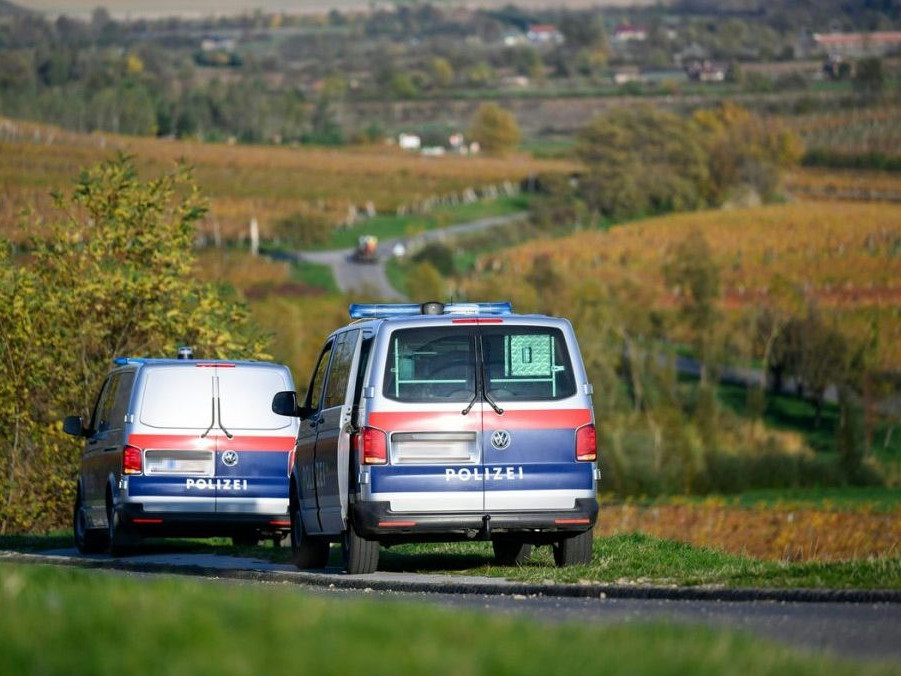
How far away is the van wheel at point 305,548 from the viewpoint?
17672 mm

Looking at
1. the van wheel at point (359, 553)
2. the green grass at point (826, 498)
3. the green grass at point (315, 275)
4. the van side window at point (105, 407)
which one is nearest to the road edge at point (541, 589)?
the van wheel at point (359, 553)

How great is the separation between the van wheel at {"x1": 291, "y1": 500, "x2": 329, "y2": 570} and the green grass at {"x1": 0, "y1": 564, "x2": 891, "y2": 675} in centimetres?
876

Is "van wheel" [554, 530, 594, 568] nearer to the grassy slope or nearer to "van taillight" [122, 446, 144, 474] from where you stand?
the grassy slope

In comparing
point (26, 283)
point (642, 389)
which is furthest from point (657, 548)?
point (642, 389)

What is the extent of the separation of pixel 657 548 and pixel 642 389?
5970 centimetres

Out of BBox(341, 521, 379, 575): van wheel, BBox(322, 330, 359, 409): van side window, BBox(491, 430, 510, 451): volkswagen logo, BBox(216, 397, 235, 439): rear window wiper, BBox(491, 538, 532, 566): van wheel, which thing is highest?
BBox(322, 330, 359, 409): van side window

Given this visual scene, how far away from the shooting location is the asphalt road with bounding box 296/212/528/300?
10356 cm

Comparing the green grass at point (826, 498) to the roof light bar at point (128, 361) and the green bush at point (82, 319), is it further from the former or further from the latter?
the roof light bar at point (128, 361)

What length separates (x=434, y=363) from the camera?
15594mm

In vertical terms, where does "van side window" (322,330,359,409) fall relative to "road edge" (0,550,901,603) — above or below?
above

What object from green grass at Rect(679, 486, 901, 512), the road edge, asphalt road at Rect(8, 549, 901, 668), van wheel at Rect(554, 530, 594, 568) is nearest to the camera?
asphalt road at Rect(8, 549, 901, 668)

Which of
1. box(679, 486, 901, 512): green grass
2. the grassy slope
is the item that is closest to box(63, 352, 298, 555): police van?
the grassy slope

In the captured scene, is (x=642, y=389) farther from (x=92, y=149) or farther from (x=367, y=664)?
(x=367, y=664)

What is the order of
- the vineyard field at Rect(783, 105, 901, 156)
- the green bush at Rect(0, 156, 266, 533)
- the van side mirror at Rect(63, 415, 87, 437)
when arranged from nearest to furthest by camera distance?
1. the van side mirror at Rect(63, 415, 87, 437)
2. the green bush at Rect(0, 156, 266, 533)
3. the vineyard field at Rect(783, 105, 901, 156)
